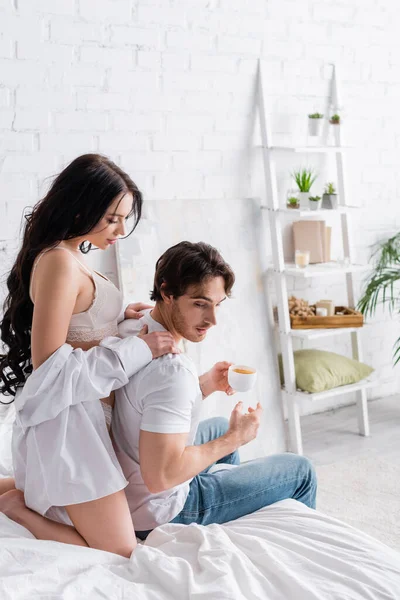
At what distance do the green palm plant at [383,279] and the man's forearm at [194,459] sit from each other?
227 centimetres

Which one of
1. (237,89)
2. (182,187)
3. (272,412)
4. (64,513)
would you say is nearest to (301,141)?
(237,89)

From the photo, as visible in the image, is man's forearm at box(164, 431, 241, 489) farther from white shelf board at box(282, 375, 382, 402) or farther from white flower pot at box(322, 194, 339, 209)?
white flower pot at box(322, 194, 339, 209)

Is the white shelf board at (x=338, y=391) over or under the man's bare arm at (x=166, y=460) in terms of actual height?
under

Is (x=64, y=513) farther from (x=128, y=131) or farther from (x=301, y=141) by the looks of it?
(x=301, y=141)

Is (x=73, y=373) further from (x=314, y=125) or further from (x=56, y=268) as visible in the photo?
(x=314, y=125)

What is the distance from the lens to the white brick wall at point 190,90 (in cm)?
310

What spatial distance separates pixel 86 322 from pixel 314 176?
244cm

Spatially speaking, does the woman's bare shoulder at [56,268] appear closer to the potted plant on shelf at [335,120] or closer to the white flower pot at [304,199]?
the white flower pot at [304,199]

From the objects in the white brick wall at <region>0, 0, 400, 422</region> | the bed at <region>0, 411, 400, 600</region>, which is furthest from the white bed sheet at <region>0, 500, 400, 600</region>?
the white brick wall at <region>0, 0, 400, 422</region>

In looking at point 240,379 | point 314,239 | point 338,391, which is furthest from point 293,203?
point 240,379

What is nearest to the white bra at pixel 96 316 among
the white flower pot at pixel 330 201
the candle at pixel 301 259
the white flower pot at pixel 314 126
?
A: the candle at pixel 301 259

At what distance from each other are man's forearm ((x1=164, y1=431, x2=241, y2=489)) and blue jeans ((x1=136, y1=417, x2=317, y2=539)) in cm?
17

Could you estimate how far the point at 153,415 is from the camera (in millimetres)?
1744

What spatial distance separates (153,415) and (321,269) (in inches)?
84.3
